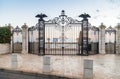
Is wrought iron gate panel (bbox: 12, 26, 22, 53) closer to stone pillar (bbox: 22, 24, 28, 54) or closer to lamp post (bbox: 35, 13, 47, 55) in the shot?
stone pillar (bbox: 22, 24, 28, 54)

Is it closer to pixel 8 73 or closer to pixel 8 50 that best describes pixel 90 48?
pixel 8 50

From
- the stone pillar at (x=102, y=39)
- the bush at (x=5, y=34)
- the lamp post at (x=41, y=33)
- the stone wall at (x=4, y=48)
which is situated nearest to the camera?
the lamp post at (x=41, y=33)

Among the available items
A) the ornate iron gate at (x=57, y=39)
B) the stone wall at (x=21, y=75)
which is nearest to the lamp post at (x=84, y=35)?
the ornate iron gate at (x=57, y=39)

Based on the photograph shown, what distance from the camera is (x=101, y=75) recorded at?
1067cm

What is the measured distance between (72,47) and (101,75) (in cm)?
1323

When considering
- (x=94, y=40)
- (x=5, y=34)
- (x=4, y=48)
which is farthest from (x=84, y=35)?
(x=4, y=48)

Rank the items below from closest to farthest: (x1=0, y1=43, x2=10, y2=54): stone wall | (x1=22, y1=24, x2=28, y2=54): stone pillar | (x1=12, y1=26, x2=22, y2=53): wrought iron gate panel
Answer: (x1=0, y1=43, x2=10, y2=54): stone wall < (x1=22, y1=24, x2=28, y2=54): stone pillar < (x1=12, y1=26, x2=22, y2=53): wrought iron gate panel

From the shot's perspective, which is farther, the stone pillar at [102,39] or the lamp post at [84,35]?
the stone pillar at [102,39]

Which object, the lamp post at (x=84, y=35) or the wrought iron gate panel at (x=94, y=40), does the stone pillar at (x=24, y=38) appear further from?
the wrought iron gate panel at (x=94, y=40)

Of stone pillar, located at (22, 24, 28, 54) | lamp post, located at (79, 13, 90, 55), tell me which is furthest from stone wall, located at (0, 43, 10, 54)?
lamp post, located at (79, 13, 90, 55)

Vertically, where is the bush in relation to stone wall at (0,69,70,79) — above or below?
above

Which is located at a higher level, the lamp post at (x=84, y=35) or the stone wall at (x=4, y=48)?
the lamp post at (x=84, y=35)

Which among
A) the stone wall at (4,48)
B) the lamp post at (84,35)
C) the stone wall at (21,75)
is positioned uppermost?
the lamp post at (84,35)

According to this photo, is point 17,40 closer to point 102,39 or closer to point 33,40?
point 33,40
